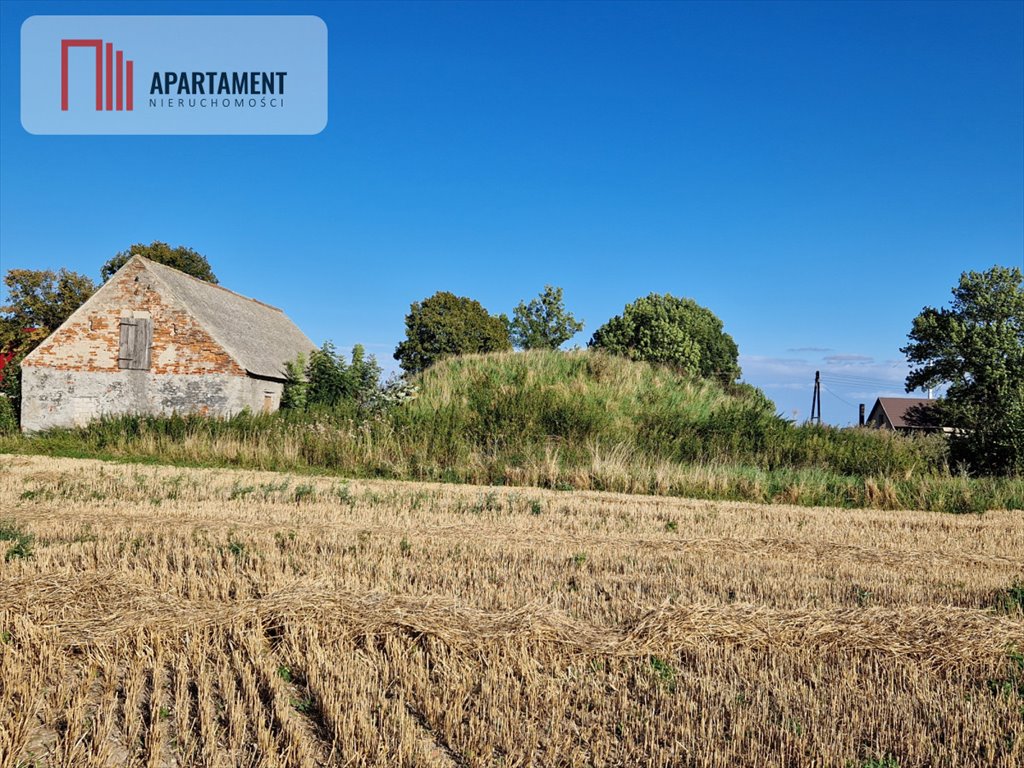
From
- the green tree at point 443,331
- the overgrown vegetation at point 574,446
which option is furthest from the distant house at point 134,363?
the green tree at point 443,331

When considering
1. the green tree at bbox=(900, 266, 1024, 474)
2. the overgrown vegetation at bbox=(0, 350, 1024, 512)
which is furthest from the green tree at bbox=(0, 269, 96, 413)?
the green tree at bbox=(900, 266, 1024, 474)

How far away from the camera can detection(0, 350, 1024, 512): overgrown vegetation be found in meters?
16.1

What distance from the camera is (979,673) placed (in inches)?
212

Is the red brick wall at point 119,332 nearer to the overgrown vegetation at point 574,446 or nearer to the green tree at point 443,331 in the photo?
the overgrown vegetation at point 574,446

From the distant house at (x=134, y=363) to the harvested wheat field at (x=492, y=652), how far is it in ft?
61.4

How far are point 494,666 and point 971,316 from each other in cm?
5712

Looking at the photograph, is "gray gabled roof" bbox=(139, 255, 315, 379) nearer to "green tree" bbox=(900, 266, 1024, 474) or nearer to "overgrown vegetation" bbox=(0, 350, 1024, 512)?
"overgrown vegetation" bbox=(0, 350, 1024, 512)

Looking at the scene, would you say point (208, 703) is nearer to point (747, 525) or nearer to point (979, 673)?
point (979, 673)

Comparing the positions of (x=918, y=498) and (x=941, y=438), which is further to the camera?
(x=941, y=438)

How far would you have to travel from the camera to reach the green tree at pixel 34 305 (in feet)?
134

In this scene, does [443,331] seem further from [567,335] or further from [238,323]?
[238,323]

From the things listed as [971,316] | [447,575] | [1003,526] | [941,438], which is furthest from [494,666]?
[971,316]

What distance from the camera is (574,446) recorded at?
1934cm

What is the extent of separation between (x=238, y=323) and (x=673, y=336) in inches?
1338
